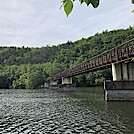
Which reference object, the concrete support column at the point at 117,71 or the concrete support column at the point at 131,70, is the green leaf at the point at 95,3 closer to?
the concrete support column at the point at 131,70

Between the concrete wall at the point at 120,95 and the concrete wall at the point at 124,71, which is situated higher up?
the concrete wall at the point at 124,71

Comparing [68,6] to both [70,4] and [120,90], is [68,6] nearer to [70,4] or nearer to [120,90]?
[70,4]

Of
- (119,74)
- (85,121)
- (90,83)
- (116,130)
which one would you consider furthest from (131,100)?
(90,83)

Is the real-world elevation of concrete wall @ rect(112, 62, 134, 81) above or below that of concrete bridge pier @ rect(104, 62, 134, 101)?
above

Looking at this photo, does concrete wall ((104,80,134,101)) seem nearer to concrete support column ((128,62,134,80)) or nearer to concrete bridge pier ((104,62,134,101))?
concrete bridge pier ((104,62,134,101))

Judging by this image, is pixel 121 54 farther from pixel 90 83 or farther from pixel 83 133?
pixel 90 83

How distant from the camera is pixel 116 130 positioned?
18.2m

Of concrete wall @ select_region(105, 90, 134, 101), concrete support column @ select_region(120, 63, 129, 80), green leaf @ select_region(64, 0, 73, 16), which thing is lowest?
concrete wall @ select_region(105, 90, 134, 101)

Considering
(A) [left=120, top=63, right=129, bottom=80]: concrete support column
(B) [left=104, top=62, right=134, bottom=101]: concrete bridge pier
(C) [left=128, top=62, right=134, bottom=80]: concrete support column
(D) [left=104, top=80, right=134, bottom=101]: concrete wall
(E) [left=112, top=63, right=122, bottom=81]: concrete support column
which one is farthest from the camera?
(E) [left=112, top=63, right=122, bottom=81]: concrete support column

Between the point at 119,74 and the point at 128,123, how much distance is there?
20493mm

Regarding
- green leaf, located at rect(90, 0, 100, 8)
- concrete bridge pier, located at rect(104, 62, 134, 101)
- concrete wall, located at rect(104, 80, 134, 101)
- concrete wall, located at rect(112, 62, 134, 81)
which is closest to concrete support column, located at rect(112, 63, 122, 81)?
concrete wall, located at rect(112, 62, 134, 81)

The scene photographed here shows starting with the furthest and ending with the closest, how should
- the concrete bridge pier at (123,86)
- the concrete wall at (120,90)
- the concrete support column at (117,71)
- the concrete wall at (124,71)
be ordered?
1. the concrete support column at (117,71)
2. the concrete wall at (124,71)
3. the concrete bridge pier at (123,86)
4. the concrete wall at (120,90)

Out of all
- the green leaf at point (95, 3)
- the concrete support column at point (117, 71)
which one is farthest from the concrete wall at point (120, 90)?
the green leaf at point (95, 3)

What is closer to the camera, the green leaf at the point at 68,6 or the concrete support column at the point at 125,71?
the green leaf at the point at 68,6
